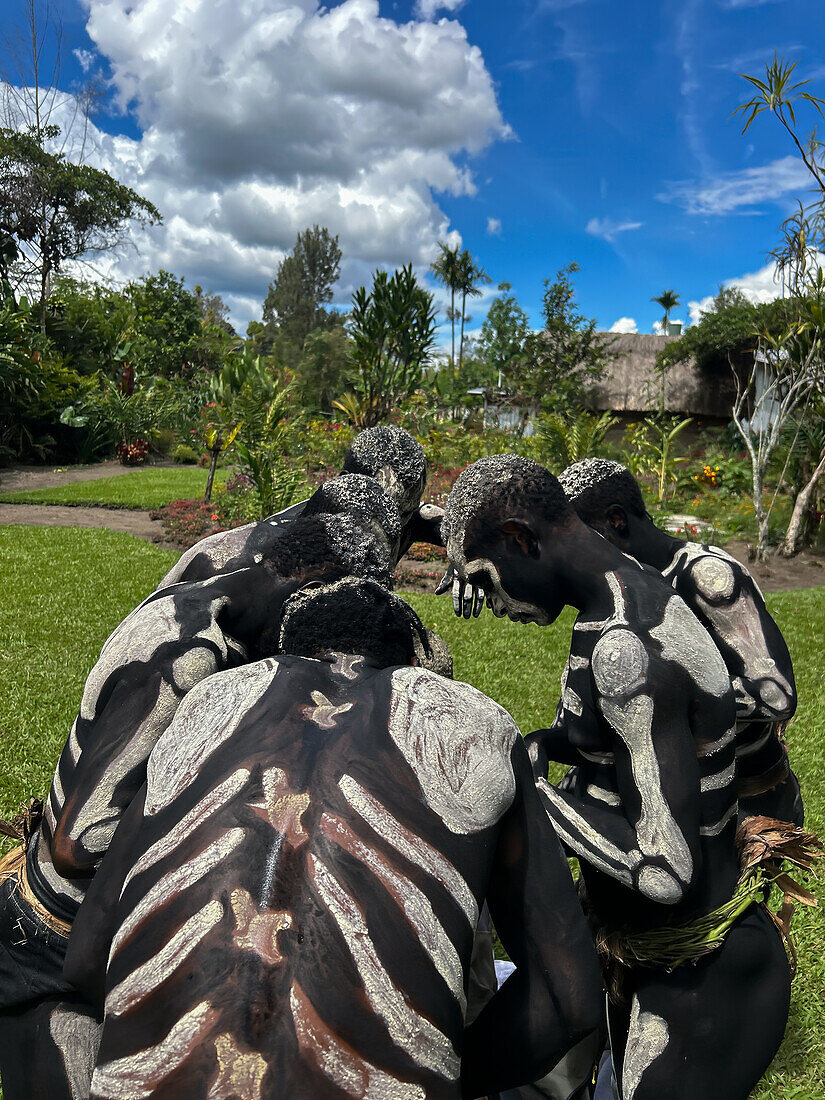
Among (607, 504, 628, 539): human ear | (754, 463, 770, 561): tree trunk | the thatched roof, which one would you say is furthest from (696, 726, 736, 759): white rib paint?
the thatched roof

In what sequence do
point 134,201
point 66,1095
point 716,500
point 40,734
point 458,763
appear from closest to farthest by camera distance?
1. point 458,763
2. point 66,1095
3. point 40,734
4. point 716,500
5. point 134,201

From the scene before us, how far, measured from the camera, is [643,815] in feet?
5.35

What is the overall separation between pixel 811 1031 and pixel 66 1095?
2673 mm

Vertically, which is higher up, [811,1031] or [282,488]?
[282,488]

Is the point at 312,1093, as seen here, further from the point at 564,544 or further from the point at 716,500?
the point at 716,500

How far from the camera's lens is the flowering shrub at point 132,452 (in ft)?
61.1

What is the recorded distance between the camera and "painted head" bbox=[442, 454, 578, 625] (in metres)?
1.90

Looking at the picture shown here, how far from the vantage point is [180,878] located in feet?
3.18

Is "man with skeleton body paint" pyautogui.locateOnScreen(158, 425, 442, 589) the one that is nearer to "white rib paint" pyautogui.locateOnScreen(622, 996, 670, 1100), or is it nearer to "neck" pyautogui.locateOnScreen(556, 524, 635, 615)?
"neck" pyautogui.locateOnScreen(556, 524, 635, 615)

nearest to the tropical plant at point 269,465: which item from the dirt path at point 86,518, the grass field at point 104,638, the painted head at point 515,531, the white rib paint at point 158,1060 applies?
the grass field at point 104,638

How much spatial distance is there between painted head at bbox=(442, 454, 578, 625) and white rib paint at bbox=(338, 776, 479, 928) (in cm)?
101

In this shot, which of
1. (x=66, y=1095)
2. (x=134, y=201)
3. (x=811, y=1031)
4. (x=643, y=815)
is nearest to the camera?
(x=66, y=1095)

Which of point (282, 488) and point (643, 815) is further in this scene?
point (282, 488)

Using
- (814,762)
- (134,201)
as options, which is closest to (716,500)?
(814,762)
